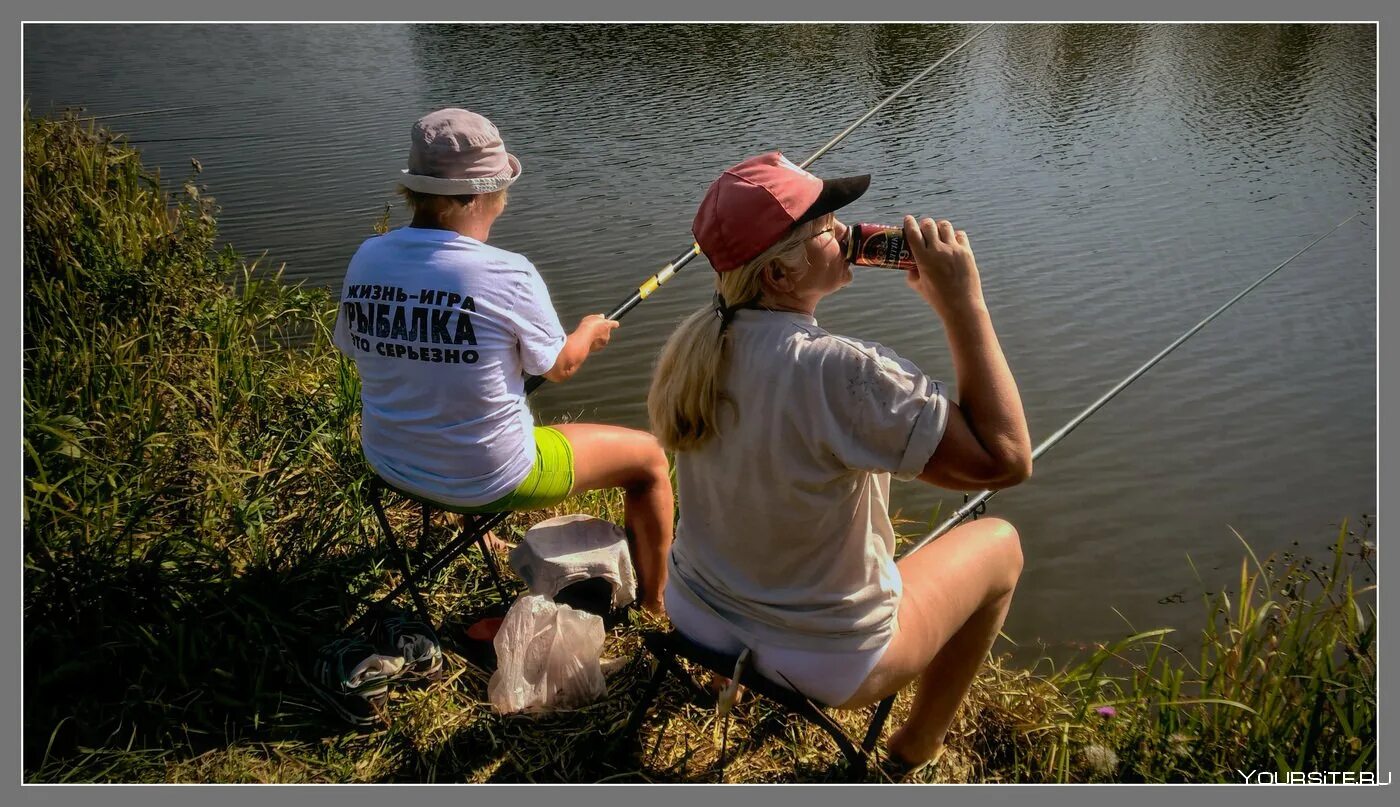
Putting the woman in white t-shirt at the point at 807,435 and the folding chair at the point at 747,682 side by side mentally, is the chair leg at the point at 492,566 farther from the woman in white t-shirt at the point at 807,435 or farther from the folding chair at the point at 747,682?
the woman in white t-shirt at the point at 807,435

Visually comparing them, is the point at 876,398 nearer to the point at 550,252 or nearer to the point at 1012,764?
the point at 1012,764

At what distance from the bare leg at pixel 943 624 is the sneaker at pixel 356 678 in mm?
1174

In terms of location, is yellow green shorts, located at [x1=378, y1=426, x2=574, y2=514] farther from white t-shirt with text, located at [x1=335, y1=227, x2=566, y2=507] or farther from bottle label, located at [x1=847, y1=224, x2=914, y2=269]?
bottle label, located at [x1=847, y1=224, x2=914, y2=269]

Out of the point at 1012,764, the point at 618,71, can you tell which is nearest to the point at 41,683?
the point at 1012,764

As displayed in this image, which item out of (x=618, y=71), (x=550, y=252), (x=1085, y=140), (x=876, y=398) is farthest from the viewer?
(x=618, y=71)

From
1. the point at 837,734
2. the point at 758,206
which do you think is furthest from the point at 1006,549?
the point at 758,206

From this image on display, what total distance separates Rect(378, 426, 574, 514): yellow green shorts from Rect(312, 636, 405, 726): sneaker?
385mm

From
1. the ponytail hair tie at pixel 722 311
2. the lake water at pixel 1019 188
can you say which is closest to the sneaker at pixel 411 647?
the ponytail hair tie at pixel 722 311

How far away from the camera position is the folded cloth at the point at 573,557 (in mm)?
2705

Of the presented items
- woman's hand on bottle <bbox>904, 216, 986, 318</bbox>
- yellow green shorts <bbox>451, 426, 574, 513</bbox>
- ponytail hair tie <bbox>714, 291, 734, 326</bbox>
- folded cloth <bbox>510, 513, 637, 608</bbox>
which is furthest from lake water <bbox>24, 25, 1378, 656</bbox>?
ponytail hair tie <bbox>714, 291, 734, 326</bbox>

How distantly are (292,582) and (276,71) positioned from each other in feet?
31.0

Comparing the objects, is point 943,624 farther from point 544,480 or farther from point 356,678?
point 356,678

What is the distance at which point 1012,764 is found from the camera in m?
2.53

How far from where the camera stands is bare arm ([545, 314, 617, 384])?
2.53 metres
